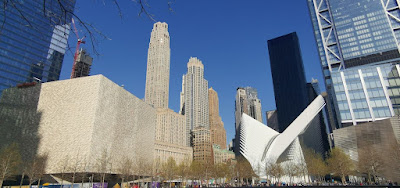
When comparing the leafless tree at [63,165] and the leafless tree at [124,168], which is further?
the leafless tree at [124,168]

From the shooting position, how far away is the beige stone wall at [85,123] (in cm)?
5409

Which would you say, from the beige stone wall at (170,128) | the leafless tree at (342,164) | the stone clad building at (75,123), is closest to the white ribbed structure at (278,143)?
the leafless tree at (342,164)

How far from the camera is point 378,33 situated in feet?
320

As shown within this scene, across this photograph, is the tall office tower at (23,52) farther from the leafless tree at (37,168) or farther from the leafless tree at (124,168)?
the leafless tree at (124,168)

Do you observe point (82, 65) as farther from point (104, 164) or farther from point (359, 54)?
point (359, 54)

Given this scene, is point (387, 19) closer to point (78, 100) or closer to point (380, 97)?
point (380, 97)

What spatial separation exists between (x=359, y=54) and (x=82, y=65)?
114 metres

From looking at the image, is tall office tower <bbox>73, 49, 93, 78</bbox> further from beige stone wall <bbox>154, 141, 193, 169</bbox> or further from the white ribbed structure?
the white ribbed structure

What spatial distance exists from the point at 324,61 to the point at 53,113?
111 metres

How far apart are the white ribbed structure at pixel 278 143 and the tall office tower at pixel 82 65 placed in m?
72.4

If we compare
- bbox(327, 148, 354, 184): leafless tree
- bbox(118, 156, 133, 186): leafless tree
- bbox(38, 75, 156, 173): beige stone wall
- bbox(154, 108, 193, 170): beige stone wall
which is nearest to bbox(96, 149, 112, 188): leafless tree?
bbox(38, 75, 156, 173): beige stone wall

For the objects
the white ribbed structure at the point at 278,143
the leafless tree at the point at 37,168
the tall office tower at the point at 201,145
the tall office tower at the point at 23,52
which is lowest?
the leafless tree at the point at 37,168

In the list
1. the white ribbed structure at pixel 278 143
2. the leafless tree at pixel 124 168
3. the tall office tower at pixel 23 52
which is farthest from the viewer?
the tall office tower at pixel 23 52

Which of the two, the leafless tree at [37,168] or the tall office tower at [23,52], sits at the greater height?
the tall office tower at [23,52]
